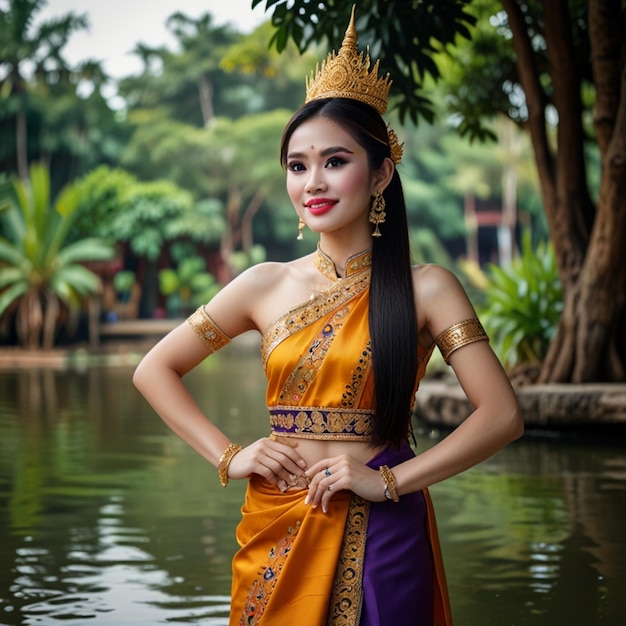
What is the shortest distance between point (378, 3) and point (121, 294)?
24.9 metres

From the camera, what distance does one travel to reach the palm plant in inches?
789

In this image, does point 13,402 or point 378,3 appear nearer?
point 378,3

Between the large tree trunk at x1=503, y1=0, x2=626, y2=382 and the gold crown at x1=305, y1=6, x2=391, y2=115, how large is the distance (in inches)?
207

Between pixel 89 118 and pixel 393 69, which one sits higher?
pixel 89 118

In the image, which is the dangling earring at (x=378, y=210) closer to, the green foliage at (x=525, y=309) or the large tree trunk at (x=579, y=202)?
the large tree trunk at (x=579, y=202)

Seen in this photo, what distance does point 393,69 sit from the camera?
502cm

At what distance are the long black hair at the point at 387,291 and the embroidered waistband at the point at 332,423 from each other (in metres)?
0.02

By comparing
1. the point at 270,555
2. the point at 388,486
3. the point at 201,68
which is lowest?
the point at 270,555

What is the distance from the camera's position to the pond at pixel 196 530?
3.98 metres

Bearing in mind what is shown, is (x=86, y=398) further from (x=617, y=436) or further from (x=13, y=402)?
(x=617, y=436)

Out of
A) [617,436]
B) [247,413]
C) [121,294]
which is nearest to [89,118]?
[121,294]

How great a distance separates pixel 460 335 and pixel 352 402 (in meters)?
0.23

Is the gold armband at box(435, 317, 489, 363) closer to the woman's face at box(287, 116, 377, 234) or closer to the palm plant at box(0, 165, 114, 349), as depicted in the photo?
the woman's face at box(287, 116, 377, 234)

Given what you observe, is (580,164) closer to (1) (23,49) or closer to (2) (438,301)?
(2) (438,301)
